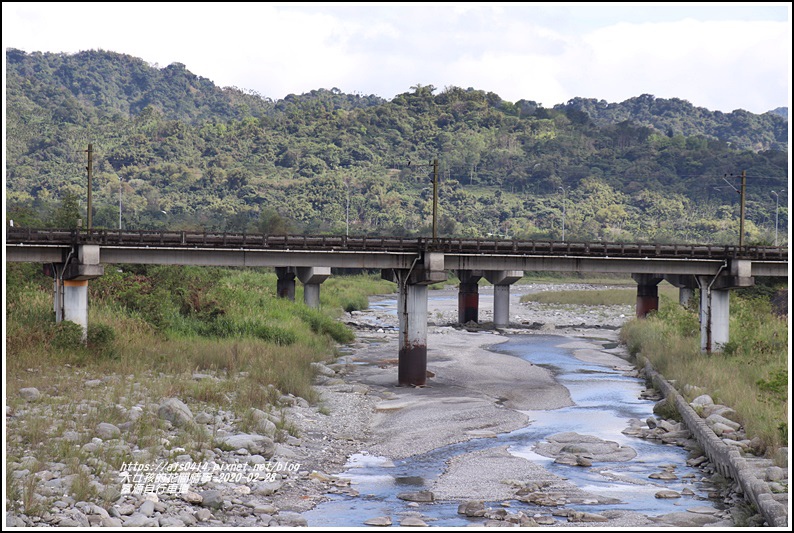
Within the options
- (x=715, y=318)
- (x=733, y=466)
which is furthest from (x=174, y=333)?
(x=733, y=466)

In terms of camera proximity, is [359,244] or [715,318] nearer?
[359,244]

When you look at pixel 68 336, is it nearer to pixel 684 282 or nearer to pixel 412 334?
pixel 412 334

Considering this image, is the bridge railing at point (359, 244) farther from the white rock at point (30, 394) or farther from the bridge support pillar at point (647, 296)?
the bridge support pillar at point (647, 296)

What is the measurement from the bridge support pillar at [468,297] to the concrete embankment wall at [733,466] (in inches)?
1927

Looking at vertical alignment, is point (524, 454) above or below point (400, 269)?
below

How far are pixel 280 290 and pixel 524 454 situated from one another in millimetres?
49083

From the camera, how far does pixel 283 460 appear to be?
3012 centimetres

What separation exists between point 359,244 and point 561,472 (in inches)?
870

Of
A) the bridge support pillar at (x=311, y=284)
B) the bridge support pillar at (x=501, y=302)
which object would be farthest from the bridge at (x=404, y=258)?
the bridge support pillar at (x=501, y=302)

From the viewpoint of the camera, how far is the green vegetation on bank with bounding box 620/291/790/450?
32719 millimetres

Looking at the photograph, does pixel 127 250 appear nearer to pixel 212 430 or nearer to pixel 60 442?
pixel 212 430

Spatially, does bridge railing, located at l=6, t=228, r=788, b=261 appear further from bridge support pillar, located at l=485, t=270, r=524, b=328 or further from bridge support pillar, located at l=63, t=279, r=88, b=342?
bridge support pillar, located at l=485, t=270, r=524, b=328

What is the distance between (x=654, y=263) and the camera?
182 feet

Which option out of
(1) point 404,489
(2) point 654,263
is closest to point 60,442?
(1) point 404,489
